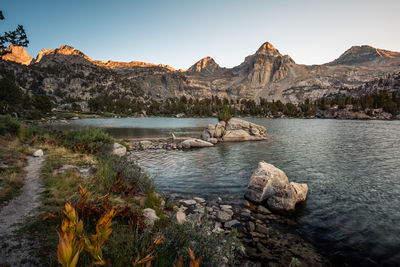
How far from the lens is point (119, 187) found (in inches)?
355

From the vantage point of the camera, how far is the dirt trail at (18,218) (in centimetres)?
380

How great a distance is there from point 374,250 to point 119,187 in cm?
1111

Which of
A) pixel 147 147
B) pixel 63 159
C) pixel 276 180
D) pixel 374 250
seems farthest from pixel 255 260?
pixel 147 147

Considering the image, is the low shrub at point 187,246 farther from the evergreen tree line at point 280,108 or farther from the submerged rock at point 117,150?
the evergreen tree line at point 280,108

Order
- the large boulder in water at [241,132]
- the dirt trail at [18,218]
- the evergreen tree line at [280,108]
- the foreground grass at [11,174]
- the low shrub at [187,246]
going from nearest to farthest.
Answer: the dirt trail at [18,218]
the low shrub at [187,246]
the foreground grass at [11,174]
the large boulder in water at [241,132]
the evergreen tree line at [280,108]

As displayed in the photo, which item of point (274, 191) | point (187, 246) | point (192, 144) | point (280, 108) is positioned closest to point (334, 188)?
point (274, 191)

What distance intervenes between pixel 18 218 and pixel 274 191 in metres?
11.3

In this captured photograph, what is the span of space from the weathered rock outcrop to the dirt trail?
30.0 meters

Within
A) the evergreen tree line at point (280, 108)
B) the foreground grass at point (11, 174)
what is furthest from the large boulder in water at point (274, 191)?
the evergreen tree line at point (280, 108)

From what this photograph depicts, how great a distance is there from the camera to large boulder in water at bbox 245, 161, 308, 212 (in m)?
10.3

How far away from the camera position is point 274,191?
11.1 meters

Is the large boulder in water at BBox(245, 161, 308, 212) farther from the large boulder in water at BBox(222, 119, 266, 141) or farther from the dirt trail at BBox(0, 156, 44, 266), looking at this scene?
the large boulder in water at BBox(222, 119, 266, 141)

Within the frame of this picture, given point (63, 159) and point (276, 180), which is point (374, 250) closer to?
point (276, 180)

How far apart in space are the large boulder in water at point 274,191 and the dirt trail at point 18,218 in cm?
1015
